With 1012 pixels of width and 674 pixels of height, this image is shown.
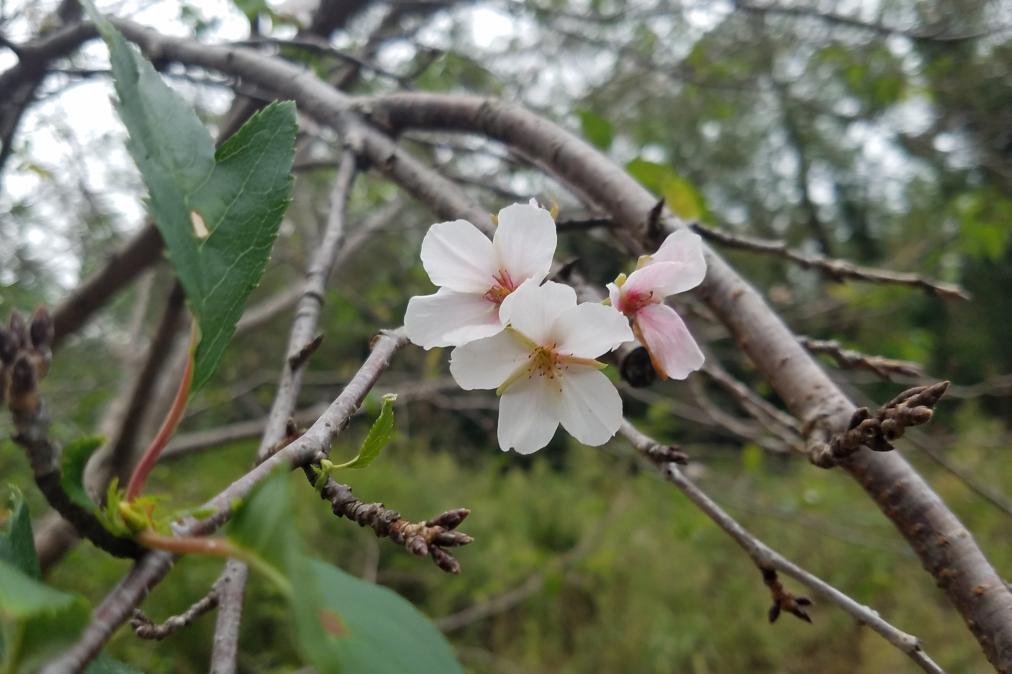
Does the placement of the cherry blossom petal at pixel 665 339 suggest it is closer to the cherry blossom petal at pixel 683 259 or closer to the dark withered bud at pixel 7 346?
the cherry blossom petal at pixel 683 259

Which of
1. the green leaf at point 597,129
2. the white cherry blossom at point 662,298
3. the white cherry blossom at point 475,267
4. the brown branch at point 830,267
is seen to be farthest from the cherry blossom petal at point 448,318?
the green leaf at point 597,129

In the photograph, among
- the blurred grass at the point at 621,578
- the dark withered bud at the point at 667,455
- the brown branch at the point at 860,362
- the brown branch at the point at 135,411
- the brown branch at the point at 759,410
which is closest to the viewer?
the dark withered bud at the point at 667,455

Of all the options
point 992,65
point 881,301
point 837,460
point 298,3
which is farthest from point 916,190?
point 837,460

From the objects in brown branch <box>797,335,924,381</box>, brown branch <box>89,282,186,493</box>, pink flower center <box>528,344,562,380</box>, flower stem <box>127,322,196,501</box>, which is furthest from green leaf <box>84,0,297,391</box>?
brown branch <box>89,282,186,493</box>

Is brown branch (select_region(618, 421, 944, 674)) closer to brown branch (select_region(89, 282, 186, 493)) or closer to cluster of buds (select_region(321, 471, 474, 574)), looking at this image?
cluster of buds (select_region(321, 471, 474, 574))

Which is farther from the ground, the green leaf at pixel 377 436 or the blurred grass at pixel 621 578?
the green leaf at pixel 377 436

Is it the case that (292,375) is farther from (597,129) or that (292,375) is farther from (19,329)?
(597,129)

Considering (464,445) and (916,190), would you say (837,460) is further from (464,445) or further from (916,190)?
(916,190)
